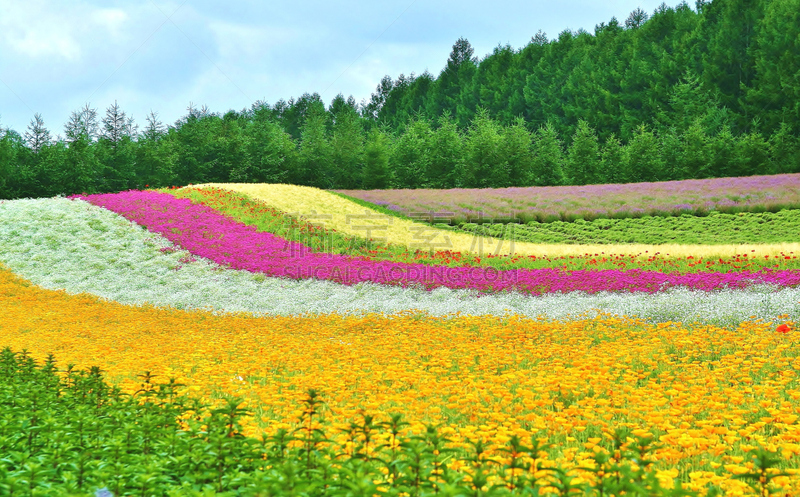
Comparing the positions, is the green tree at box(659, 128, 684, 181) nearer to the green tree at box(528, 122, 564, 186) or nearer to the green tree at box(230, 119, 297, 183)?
the green tree at box(528, 122, 564, 186)

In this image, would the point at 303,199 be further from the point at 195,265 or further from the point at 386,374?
the point at 386,374

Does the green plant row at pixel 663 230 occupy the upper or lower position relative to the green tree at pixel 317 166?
lower

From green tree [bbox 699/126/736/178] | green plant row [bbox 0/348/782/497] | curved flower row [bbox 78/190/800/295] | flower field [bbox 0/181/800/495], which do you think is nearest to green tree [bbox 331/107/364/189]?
curved flower row [bbox 78/190/800/295]

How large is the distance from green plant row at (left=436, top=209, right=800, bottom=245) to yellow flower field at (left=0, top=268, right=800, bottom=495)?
49.1 ft

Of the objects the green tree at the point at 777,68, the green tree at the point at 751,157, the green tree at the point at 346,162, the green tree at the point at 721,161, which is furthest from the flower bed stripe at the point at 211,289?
the green tree at the point at 777,68

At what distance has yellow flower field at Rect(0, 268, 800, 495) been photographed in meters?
4.96

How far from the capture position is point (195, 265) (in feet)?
65.4

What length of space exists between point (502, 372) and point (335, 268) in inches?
452

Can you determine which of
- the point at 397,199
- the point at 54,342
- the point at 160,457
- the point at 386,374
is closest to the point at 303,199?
the point at 397,199

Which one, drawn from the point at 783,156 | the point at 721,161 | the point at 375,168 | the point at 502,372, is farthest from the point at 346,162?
the point at 502,372

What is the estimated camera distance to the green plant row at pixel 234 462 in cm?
285

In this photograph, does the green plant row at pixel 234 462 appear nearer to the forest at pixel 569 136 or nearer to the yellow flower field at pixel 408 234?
the yellow flower field at pixel 408 234

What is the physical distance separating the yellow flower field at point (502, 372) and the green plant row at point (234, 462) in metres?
0.43

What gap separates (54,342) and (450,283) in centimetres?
931
